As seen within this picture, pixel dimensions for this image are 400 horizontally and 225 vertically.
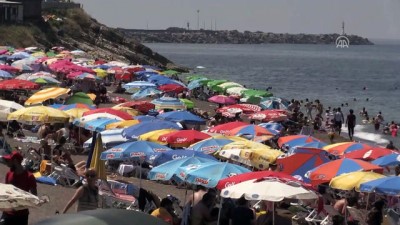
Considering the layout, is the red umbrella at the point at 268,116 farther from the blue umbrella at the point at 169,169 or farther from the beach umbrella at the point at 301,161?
the blue umbrella at the point at 169,169

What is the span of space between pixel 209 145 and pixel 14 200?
9.00m

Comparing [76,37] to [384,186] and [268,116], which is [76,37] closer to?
[268,116]

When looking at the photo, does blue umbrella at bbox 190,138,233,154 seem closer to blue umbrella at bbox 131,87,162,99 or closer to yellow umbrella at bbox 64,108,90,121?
yellow umbrella at bbox 64,108,90,121

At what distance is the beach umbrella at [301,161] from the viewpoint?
15.7 metres

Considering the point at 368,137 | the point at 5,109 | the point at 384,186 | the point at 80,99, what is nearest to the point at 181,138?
the point at 5,109

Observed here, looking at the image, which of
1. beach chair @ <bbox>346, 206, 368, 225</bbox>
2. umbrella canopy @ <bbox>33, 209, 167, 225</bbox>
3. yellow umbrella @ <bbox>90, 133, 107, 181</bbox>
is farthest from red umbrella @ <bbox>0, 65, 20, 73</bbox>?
umbrella canopy @ <bbox>33, 209, 167, 225</bbox>

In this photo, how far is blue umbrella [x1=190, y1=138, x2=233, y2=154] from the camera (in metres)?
17.7

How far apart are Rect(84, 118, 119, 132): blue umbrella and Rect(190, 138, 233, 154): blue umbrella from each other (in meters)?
3.88

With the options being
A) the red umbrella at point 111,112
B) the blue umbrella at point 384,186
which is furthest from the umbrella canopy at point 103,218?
the red umbrella at point 111,112

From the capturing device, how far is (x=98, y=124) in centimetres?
2127

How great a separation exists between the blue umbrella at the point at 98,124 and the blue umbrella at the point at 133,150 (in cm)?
442

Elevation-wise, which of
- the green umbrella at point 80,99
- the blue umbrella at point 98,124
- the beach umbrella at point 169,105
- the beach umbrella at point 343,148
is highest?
the green umbrella at point 80,99

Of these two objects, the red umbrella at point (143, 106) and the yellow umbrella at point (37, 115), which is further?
the red umbrella at point (143, 106)

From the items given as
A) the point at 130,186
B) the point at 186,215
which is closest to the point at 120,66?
the point at 130,186
